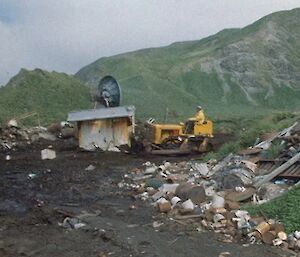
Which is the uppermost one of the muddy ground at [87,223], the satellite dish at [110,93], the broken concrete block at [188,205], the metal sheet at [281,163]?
the satellite dish at [110,93]

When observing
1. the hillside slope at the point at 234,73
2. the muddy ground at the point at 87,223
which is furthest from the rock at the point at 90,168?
the hillside slope at the point at 234,73

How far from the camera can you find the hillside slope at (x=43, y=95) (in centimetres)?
3106

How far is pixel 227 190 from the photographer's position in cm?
958

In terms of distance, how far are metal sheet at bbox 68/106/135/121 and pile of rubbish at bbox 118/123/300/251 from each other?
4628mm

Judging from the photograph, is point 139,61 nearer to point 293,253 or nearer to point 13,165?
point 13,165

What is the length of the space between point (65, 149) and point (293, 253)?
12964mm

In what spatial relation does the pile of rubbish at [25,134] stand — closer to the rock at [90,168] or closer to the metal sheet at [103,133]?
the metal sheet at [103,133]

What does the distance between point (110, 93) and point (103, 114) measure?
1.63m

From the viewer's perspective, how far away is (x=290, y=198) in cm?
793

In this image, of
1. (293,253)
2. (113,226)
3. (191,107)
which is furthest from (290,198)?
(191,107)

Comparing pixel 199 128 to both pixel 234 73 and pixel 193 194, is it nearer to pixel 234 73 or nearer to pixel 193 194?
pixel 193 194

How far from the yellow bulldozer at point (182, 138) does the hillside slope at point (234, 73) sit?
25.5 meters

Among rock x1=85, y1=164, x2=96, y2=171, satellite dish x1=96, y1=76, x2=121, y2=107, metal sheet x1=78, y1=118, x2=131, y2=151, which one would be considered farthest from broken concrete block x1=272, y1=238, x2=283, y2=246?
satellite dish x1=96, y1=76, x2=121, y2=107

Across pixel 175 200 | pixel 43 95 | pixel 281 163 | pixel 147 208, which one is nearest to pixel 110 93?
pixel 281 163
